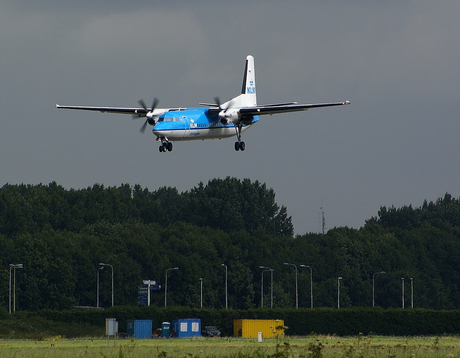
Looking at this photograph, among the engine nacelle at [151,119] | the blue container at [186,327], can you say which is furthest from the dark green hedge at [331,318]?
the engine nacelle at [151,119]

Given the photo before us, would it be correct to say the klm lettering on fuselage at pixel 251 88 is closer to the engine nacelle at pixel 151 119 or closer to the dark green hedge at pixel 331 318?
the engine nacelle at pixel 151 119

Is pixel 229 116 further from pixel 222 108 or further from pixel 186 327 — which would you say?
pixel 186 327

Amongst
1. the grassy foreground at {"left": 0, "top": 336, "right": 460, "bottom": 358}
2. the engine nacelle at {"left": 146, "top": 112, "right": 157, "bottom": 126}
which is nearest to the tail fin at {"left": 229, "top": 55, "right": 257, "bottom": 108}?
the engine nacelle at {"left": 146, "top": 112, "right": 157, "bottom": 126}

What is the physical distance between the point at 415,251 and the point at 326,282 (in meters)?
28.2

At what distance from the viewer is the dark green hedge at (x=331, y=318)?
3755 inches

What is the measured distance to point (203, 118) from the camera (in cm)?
7112

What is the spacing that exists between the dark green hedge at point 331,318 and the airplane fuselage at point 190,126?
29.4 m

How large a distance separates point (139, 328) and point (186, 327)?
5.20 m

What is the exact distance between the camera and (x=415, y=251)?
16775 cm

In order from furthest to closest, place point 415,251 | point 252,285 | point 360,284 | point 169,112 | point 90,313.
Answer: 1. point 415,251
2. point 360,284
3. point 252,285
4. point 90,313
5. point 169,112

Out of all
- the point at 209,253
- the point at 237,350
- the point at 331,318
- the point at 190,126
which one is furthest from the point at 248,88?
the point at 209,253

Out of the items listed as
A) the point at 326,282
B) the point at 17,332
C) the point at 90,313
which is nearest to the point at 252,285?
the point at 326,282

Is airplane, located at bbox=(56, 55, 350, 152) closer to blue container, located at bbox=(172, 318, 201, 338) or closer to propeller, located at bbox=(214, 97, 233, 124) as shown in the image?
propeller, located at bbox=(214, 97, 233, 124)

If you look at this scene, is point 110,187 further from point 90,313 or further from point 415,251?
point 90,313
